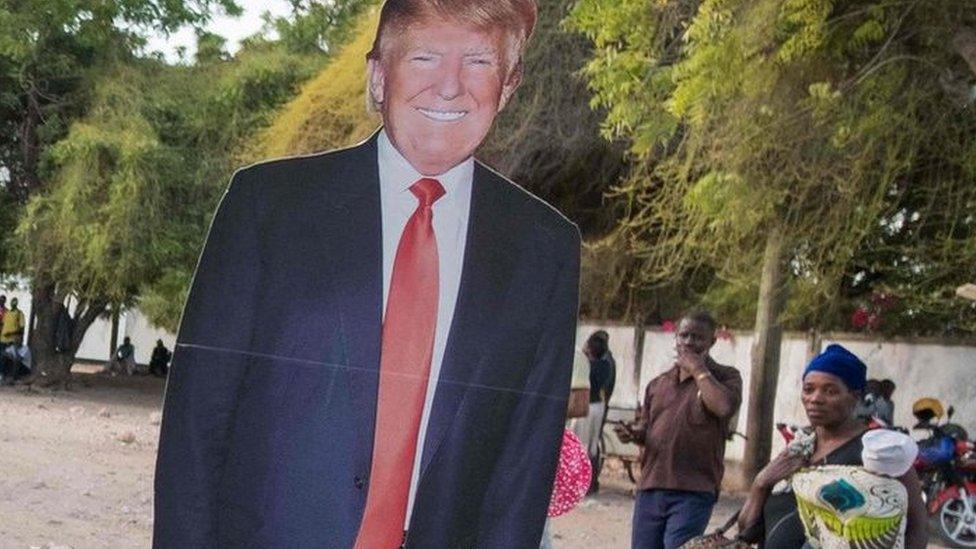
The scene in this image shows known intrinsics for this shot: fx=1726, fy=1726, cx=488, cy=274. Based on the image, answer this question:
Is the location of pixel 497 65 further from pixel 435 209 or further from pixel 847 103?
pixel 847 103

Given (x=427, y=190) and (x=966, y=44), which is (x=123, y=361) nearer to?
(x=966, y=44)

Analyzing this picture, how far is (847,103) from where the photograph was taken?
948 cm

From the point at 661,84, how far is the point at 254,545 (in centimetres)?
616

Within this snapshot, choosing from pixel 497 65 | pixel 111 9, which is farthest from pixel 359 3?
pixel 497 65

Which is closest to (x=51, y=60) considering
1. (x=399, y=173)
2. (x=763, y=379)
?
(x=399, y=173)

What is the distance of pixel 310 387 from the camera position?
3.82 m

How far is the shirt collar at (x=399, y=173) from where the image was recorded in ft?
13.1

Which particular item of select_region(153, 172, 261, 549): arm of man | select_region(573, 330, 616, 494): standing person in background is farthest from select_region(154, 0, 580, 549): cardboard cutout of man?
select_region(573, 330, 616, 494): standing person in background

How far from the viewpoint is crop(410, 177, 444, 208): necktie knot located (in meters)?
3.99

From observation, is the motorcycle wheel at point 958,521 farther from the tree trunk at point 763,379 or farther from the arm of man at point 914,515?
the arm of man at point 914,515

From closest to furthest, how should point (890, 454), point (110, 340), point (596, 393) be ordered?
point (890, 454), point (596, 393), point (110, 340)

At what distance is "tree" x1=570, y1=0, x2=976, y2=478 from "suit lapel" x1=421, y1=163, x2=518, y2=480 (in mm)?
4484

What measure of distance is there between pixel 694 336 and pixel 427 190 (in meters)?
2.79

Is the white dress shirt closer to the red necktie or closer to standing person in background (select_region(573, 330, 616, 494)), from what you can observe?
the red necktie
